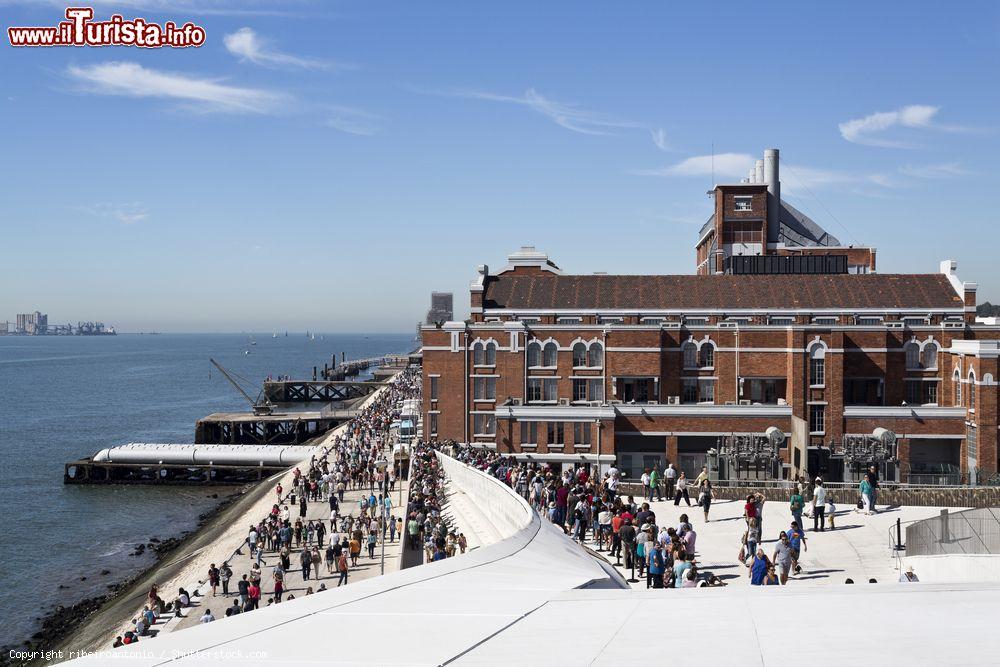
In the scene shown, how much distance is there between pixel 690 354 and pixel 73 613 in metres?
34.3

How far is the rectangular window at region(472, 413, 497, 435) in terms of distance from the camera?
2014 inches

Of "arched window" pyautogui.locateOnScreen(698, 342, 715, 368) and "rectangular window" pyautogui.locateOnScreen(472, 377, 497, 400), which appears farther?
"rectangular window" pyautogui.locateOnScreen(472, 377, 497, 400)

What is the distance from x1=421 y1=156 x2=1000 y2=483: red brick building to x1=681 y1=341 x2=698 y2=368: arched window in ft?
0.27

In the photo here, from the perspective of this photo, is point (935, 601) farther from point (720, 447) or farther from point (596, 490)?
point (720, 447)

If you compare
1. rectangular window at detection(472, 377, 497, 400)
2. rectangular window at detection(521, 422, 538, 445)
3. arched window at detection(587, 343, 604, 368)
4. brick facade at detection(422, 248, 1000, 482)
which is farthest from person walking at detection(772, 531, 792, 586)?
rectangular window at detection(472, 377, 497, 400)

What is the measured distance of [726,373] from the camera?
4997cm

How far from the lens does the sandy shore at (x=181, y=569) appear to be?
103 ft

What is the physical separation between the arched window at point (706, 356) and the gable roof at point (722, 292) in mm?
3121

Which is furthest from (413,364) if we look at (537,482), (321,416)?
(537,482)

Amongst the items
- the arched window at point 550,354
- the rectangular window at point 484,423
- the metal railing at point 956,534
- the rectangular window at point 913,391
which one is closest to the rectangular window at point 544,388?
the arched window at point 550,354

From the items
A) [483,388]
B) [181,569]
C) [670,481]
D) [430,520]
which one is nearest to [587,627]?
[430,520]

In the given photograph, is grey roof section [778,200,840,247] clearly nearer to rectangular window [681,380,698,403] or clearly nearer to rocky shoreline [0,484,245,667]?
rectangular window [681,380,698,403]

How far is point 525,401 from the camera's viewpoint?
5038 centimetres

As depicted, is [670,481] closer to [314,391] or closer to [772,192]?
[772,192]
